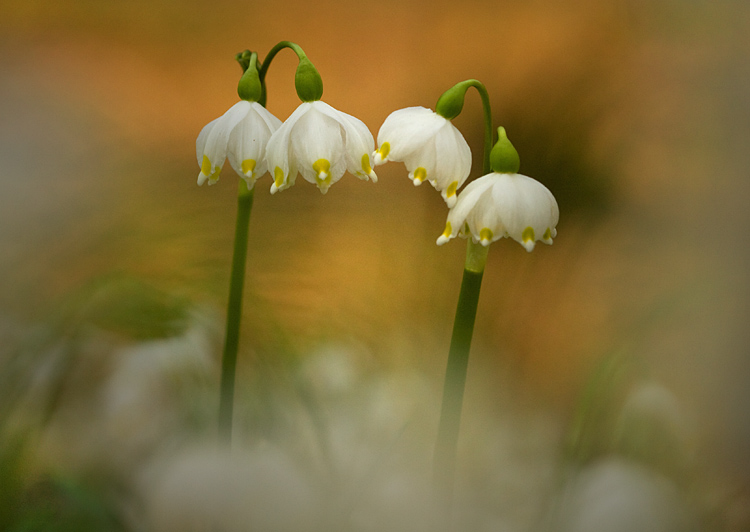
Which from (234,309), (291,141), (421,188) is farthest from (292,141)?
(421,188)

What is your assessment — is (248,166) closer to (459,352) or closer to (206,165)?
(206,165)

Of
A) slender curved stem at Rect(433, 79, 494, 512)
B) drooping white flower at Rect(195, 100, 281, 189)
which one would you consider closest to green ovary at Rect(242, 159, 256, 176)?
drooping white flower at Rect(195, 100, 281, 189)

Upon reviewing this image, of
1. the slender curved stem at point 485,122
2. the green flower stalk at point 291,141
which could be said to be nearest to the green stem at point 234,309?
the green flower stalk at point 291,141

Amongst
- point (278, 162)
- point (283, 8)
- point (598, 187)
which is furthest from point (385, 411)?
point (283, 8)

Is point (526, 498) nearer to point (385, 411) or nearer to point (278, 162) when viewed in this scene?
point (385, 411)

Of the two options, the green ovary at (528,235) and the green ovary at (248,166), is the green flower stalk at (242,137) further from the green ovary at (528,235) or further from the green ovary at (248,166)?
the green ovary at (528,235)

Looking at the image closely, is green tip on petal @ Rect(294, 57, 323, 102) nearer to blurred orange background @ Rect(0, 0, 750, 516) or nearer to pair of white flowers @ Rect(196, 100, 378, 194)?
pair of white flowers @ Rect(196, 100, 378, 194)

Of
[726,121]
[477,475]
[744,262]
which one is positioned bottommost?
[477,475]
